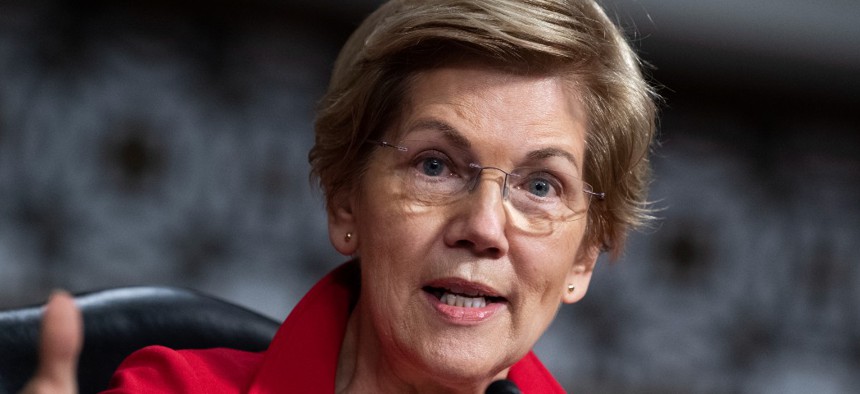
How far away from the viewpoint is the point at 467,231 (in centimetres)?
178

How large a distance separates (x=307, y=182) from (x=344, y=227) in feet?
10.7

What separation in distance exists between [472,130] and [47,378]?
0.92 metres

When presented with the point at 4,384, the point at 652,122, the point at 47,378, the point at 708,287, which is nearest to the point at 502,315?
the point at 652,122

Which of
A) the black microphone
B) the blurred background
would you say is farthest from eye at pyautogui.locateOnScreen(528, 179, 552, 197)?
the blurred background

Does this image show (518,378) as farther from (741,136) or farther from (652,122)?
(741,136)

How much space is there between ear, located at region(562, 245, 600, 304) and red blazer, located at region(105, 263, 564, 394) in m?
0.19

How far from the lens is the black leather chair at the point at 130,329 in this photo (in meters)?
1.90

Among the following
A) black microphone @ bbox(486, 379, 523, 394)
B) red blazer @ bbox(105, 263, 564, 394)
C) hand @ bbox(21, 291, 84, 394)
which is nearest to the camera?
hand @ bbox(21, 291, 84, 394)

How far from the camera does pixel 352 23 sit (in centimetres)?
541

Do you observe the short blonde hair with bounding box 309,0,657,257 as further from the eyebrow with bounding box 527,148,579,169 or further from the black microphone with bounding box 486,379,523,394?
the black microphone with bounding box 486,379,523,394

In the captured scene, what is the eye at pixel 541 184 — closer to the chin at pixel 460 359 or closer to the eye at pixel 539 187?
the eye at pixel 539 187

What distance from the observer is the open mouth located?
181cm

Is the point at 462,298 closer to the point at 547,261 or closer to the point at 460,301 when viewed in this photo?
the point at 460,301

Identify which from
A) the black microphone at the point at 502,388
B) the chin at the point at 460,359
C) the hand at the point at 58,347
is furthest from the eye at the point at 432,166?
the hand at the point at 58,347
